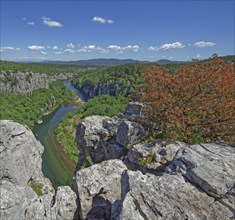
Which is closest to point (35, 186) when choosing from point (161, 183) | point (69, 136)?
point (161, 183)

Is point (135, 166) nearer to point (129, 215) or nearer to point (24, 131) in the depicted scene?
point (129, 215)

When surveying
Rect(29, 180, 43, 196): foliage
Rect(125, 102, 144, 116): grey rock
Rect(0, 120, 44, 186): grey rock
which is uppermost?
Rect(125, 102, 144, 116): grey rock

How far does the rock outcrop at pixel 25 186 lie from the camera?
11.1 meters

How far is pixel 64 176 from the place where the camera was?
48031mm

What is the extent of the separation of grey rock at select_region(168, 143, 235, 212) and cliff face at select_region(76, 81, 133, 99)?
10013 cm

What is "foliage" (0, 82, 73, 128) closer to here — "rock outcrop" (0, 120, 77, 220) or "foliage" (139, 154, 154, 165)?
"rock outcrop" (0, 120, 77, 220)

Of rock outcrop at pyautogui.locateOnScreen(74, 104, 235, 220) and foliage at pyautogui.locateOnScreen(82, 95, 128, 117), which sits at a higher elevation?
rock outcrop at pyautogui.locateOnScreen(74, 104, 235, 220)

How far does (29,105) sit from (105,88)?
157ft

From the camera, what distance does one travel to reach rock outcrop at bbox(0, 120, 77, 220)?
11.1m

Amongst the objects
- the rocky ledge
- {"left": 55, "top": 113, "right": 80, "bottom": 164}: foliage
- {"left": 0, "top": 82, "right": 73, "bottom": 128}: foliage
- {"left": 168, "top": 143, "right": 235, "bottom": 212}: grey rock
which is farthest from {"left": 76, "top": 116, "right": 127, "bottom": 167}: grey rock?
{"left": 0, "top": 82, "right": 73, "bottom": 128}: foliage

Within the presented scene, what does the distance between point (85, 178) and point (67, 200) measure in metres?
1.32

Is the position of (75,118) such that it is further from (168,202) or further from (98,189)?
(168,202)

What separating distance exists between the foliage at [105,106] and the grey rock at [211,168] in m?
68.1

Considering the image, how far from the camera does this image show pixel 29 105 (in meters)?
96.1
